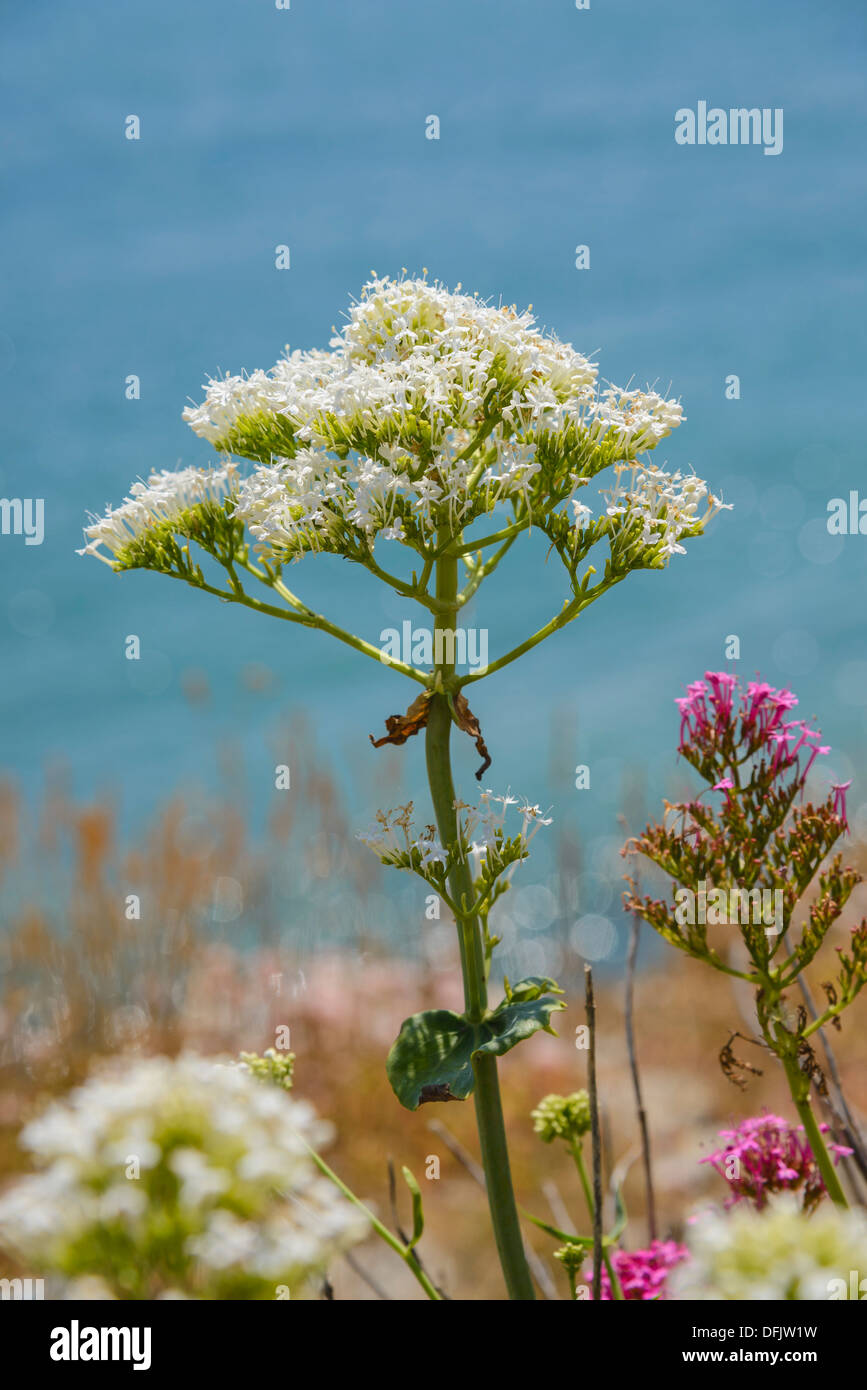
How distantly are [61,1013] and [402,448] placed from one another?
4.12 meters

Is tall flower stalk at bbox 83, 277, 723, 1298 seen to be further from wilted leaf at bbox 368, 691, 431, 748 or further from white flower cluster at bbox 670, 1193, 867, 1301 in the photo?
white flower cluster at bbox 670, 1193, 867, 1301

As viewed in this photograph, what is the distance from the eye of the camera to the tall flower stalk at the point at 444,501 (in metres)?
2.16

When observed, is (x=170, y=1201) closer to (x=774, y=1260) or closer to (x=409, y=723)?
(x=774, y=1260)

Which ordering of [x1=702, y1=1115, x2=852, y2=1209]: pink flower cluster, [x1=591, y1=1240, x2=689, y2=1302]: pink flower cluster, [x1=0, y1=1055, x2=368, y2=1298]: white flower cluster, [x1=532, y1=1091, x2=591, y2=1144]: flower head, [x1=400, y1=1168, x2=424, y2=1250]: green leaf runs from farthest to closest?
1. [x1=532, y1=1091, x2=591, y2=1144]: flower head
2. [x1=591, y1=1240, x2=689, y2=1302]: pink flower cluster
3. [x1=702, y1=1115, x2=852, y2=1209]: pink flower cluster
4. [x1=400, y1=1168, x2=424, y2=1250]: green leaf
5. [x1=0, y1=1055, x2=368, y2=1298]: white flower cluster

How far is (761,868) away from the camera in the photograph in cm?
240

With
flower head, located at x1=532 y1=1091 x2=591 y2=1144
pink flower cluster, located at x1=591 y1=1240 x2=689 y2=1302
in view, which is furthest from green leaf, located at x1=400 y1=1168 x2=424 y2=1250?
pink flower cluster, located at x1=591 y1=1240 x2=689 y2=1302

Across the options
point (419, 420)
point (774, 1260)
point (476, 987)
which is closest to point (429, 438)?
point (419, 420)

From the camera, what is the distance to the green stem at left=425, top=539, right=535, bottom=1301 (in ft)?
7.11

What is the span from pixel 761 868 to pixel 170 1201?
159 centimetres

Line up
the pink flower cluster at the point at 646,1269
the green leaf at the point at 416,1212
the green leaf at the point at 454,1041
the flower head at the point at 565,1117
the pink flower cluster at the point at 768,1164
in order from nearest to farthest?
the green leaf at the point at 454,1041 → the green leaf at the point at 416,1212 → the pink flower cluster at the point at 768,1164 → the pink flower cluster at the point at 646,1269 → the flower head at the point at 565,1117

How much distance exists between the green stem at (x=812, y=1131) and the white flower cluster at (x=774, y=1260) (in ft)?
3.46

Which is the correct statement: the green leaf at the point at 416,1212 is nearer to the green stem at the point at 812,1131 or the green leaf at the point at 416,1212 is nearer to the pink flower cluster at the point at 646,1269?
the pink flower cluster at the point at 646,1269

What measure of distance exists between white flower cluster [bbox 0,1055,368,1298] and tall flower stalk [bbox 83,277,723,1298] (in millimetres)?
871

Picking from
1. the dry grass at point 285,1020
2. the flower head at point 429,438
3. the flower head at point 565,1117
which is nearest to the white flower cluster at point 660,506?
the flower head at point 429,438
